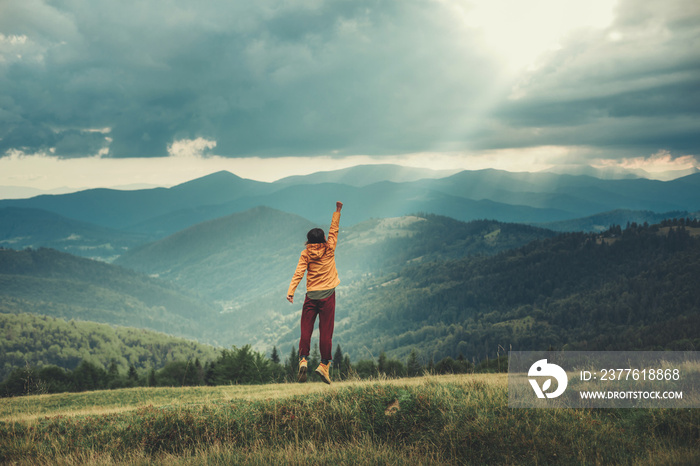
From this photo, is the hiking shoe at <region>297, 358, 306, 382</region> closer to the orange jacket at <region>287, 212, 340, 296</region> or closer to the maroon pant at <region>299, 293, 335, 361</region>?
the maroon pant at <region>299, 293, 335, 361</region>

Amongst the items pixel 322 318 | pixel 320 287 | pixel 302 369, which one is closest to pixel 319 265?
pixel 320 287

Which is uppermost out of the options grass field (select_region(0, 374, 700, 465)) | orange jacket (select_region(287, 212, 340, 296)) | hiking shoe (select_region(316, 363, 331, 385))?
orange jacket (select_region(287, 212, 340, 296))

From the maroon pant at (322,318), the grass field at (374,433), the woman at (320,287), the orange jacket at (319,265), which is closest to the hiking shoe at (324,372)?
the woman at (320,287)

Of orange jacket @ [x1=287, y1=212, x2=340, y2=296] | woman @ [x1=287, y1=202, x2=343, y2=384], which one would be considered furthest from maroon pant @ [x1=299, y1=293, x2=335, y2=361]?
orange jacket @ [x1=287, y1=212, x2=340, y2=296]

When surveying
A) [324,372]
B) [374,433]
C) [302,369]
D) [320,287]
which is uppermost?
[320,287]

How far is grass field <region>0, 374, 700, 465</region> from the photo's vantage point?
32.3 feet

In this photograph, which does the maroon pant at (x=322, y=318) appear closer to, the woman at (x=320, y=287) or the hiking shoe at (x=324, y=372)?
the woman at (x=320, y=287)

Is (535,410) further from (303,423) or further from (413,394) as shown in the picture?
(303,423)

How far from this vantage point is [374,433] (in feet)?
37.0

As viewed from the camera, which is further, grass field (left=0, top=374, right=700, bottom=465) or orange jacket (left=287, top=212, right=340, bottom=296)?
orange jacket (left=287, top=212, right=340, bottom=296)

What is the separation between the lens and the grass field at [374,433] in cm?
984

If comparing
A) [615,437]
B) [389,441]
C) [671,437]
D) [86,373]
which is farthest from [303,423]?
[86,373]

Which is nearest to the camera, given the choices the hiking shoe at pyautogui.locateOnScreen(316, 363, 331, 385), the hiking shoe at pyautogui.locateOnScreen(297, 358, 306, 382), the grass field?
the grass field

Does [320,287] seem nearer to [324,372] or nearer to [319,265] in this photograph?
[319,265]
